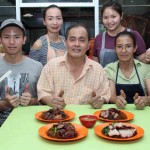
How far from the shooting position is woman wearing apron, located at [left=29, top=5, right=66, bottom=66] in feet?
9.93

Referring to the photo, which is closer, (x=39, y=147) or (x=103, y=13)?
(x=39, y=147)

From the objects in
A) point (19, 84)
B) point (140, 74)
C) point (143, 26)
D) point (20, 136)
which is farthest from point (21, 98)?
point (143, 26)

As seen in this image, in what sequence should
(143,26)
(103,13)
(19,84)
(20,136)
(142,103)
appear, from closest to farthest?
(20,136), (142,103), (19,84), (103,13), (143,26)

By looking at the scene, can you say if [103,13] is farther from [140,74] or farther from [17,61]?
[17,61]

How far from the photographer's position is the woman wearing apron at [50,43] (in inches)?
119

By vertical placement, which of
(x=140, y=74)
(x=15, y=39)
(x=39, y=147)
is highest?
(x=15, y=39)

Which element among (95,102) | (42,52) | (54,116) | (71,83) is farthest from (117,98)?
(42,52)

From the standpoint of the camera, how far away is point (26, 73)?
249cm

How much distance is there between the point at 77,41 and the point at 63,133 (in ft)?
3.36

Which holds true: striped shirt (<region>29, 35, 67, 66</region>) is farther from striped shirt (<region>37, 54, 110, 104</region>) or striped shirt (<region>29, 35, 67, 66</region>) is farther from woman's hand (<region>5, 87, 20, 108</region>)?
woman's hand (<region>5, 87, 20, 108</region>)

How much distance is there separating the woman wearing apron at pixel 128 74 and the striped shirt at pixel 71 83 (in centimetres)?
14

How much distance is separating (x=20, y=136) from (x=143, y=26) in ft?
11.1

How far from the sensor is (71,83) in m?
2.38

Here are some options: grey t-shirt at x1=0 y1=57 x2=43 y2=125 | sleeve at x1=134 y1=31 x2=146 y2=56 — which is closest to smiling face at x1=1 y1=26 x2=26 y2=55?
grey t-shirt at x1=0 y1=57 x2=43 y2=125
